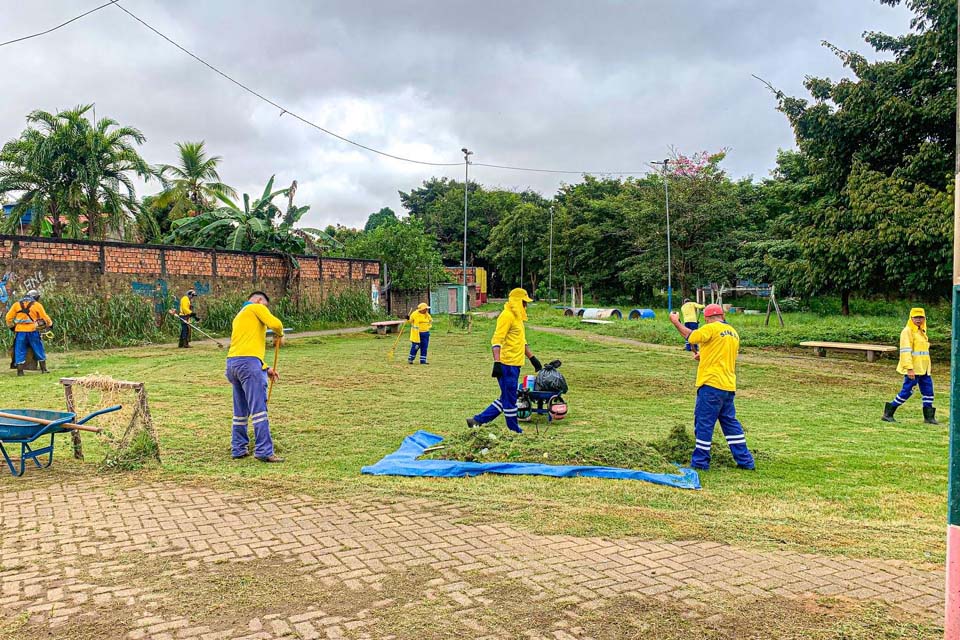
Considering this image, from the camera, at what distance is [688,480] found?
6316 millimetres

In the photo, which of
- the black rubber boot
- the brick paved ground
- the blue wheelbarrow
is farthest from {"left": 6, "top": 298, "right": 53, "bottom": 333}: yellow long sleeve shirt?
the black rubber boot

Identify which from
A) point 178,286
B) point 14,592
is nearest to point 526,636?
point 14,592

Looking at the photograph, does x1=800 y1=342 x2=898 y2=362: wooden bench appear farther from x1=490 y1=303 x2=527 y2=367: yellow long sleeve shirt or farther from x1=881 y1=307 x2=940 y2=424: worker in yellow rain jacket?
x1=490 y1=303 x2=527 y2=367: yellow long sleeve shirt

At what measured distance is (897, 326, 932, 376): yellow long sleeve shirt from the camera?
956 centimetres

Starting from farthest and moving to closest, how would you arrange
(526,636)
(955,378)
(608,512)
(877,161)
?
(877,161)
(608,512)
(526,636)
(955,378)

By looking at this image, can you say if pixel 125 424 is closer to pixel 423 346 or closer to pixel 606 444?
pixel 606 444

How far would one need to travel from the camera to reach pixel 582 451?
23.6 feet

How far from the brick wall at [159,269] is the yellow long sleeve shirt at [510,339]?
16.5 meters

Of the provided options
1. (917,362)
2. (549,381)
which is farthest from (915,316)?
(549,381)

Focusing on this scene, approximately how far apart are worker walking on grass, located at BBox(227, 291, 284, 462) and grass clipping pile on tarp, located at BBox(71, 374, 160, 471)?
0.83m

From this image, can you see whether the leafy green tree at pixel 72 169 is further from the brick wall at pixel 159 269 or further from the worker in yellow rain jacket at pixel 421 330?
the worker in yellow rain jacket at pixel 421 330

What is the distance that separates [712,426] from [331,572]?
4.12m

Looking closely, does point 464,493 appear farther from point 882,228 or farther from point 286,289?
point 286,289

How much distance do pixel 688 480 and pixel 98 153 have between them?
25588mm
